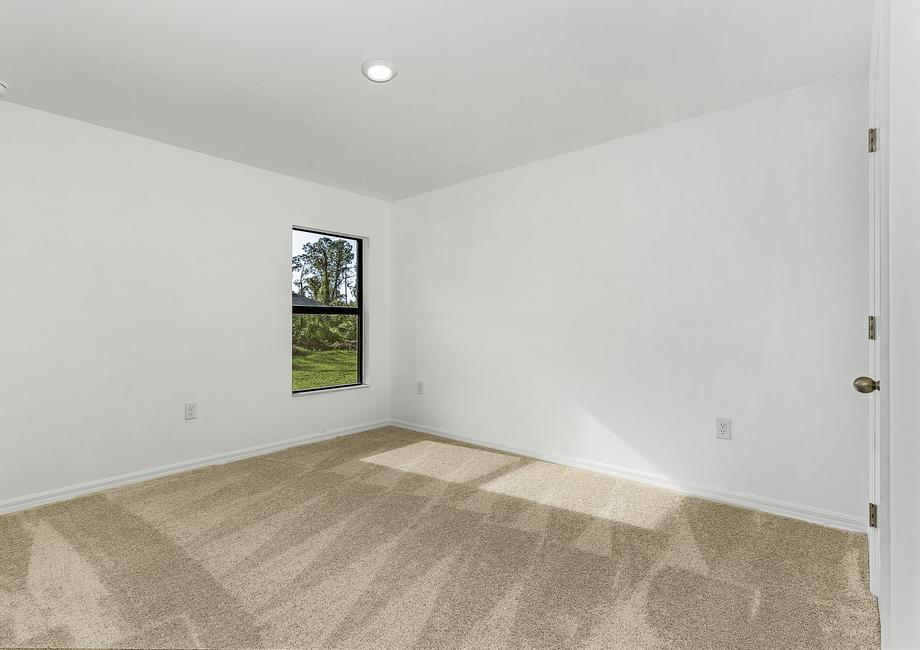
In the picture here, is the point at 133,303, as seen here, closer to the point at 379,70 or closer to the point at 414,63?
the point at 379,70

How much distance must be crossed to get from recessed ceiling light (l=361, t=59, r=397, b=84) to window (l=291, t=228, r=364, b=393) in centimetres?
198

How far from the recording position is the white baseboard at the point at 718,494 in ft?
7.69

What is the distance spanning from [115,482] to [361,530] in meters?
1.75

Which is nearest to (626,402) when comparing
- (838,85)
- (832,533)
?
(832,533)

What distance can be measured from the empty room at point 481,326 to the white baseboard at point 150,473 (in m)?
0.02

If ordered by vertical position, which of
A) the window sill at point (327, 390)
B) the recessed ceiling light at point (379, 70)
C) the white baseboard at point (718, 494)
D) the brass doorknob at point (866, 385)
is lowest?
the white baseboard at point (718, 494)

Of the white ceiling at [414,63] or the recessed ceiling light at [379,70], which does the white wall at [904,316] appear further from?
the recessed ceiling light at [379,70]

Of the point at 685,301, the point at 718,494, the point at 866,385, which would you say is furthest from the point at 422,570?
the point at 685,301

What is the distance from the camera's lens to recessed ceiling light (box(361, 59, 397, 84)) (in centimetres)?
221

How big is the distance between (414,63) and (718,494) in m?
2.78

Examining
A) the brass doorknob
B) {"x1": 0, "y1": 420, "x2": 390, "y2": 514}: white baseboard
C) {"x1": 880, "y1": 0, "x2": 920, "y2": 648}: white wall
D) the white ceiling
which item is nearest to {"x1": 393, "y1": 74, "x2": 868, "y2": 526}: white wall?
the white ceiling

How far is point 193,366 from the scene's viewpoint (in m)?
3.32

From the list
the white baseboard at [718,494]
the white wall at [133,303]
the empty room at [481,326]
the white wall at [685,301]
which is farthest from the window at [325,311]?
the white baseboard at [718,494]

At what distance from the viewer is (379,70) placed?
7.45 ft
